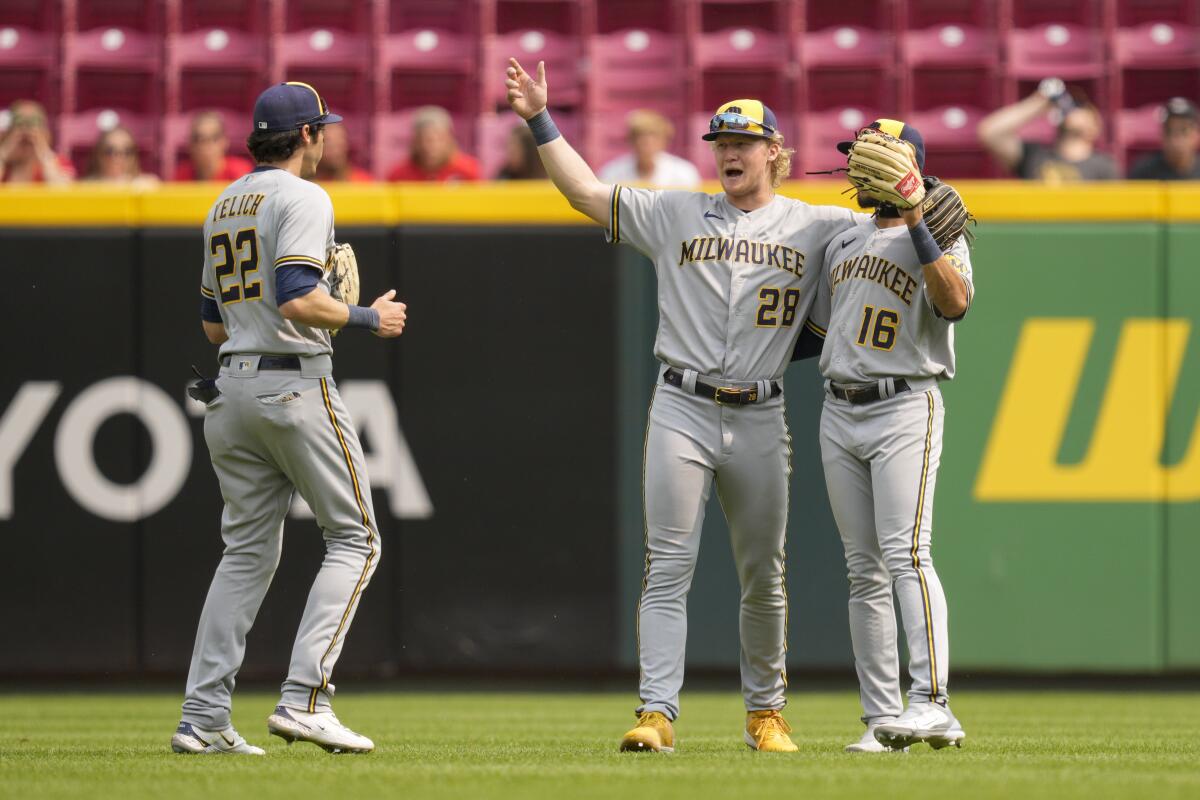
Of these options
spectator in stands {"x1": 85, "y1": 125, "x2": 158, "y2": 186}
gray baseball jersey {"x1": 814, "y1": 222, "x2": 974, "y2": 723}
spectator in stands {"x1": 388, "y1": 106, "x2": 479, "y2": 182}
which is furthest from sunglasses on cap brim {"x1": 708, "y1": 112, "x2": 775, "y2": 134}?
spectator in stands {"x1": 85, "y1": 125, "x2": 158, "y2": 186}

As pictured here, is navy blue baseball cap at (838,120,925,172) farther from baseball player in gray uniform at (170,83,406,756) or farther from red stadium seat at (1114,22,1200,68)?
red stadium seat at (1114,22,1200,68)

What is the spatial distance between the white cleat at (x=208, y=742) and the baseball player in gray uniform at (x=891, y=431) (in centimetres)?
171

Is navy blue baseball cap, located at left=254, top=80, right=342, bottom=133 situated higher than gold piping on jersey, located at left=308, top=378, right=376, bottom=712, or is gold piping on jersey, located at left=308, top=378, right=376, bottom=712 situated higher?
navy blue baseball cap, located at left=254, top=80, right=342, bottom=133

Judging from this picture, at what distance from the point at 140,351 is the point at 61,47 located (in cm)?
320

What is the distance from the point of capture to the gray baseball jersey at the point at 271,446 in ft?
15.4

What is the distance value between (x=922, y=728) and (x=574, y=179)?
6.15 feet

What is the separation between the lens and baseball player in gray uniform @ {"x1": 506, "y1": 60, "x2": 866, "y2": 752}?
5039mm

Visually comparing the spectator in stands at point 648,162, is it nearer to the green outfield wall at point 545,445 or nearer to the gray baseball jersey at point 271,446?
the green outfield wall at point 545,445

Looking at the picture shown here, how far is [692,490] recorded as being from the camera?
504 cm

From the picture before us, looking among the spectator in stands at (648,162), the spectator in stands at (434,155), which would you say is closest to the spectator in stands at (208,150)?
the spectator in stands at (434,155)

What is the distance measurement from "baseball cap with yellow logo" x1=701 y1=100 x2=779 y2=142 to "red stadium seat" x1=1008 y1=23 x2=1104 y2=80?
17.2 feet

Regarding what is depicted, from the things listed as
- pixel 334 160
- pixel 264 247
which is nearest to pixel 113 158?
pixel 334 160

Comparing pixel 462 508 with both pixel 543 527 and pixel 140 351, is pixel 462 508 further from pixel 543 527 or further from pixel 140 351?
pixel 140 351

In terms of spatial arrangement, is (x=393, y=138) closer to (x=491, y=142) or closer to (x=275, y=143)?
(x=491, y=142)
